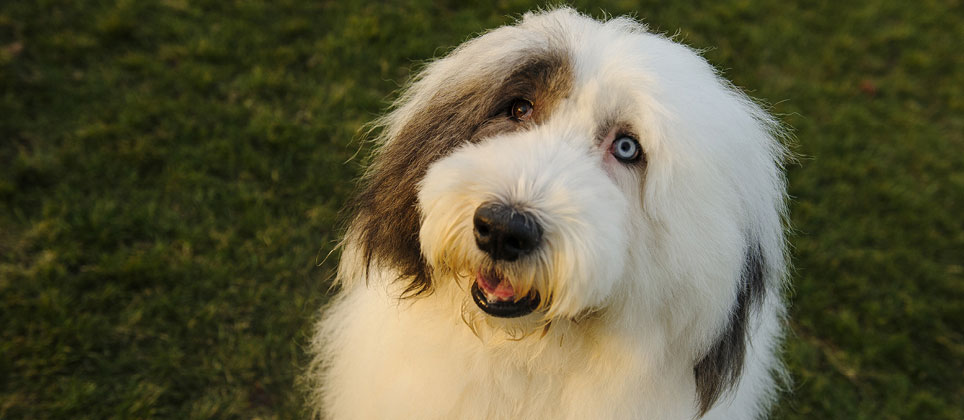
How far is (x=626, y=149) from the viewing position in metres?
1.73

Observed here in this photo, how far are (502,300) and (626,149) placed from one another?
0.49 m

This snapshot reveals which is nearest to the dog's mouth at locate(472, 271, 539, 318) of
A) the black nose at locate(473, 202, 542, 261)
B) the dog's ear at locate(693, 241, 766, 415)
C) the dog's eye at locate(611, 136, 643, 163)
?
the black nose at locate(473, 202, 542, 261)

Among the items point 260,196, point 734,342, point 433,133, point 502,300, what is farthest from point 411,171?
point 260,196

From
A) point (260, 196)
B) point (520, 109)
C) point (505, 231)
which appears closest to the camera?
point (505, 231)

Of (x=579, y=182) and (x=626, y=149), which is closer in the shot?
(x=579, y=182)

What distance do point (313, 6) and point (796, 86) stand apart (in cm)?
329

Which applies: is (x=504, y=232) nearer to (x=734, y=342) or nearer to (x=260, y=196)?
(x=734, y=342)

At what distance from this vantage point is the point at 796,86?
15.5 ft

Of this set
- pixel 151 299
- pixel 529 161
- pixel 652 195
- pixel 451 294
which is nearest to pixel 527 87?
pixel 529 161

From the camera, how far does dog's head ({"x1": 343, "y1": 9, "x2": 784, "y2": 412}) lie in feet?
4.89

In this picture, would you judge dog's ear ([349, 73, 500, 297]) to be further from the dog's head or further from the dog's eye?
the dog's eye

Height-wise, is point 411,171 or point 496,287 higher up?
point 411,171

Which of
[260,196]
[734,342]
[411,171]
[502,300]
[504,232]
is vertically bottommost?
[260,196]

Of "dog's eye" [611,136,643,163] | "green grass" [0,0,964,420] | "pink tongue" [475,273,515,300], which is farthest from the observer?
"green grass" [0,0,964,420]
